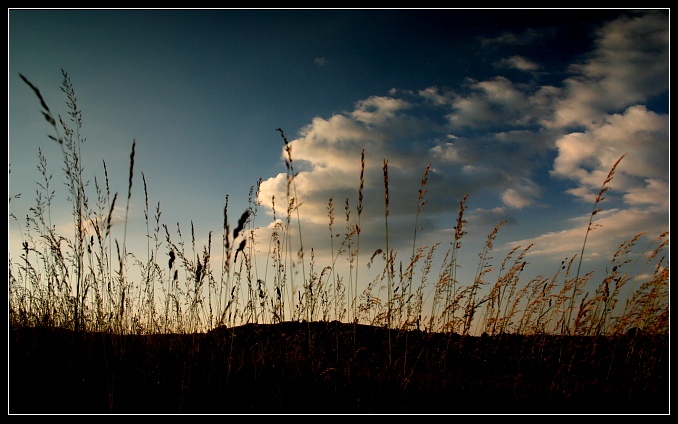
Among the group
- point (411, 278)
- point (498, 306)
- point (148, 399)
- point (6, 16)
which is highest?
point (6, 16)

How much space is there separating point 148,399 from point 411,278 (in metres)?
2.48

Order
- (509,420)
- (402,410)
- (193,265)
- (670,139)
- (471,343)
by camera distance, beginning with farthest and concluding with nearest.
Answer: (471,343) → (193,265) → (670,139) → (402,410) → (509,420)

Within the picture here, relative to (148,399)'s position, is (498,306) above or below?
above

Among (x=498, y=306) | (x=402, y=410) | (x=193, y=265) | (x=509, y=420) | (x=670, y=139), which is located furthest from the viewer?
(x=498, y=306)

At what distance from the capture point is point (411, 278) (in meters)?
4.11

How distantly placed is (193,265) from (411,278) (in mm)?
2073

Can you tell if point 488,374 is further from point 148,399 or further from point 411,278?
point 148,399

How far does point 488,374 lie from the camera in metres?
4.09

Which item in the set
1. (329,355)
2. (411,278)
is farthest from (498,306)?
(329,355)

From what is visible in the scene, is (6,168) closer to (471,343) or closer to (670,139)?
(670,139)

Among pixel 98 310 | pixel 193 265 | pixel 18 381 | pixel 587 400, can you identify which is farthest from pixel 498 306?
pixel 18 381

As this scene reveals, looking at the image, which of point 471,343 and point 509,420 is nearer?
point 509,420

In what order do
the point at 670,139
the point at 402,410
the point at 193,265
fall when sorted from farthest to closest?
1. the point at 193,265
2. the point at 670,139
3. the point at 402,410

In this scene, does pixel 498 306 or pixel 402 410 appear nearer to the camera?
pixel 402 410
